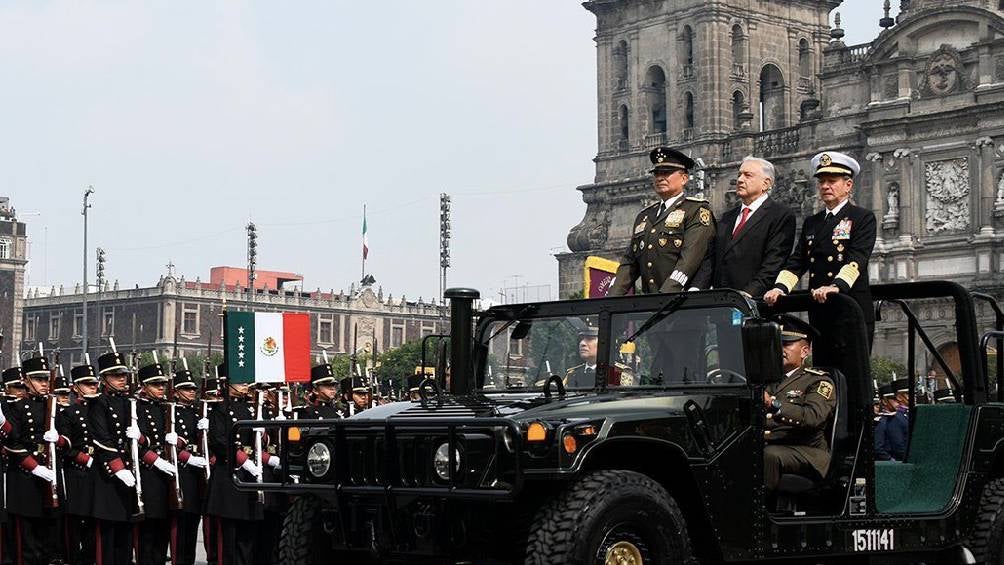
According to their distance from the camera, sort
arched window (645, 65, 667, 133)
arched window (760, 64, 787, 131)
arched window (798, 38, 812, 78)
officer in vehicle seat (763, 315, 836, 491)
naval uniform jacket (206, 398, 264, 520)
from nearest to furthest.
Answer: officer in vehicle seat (763, 315, 836, 491), naval uniform jacket (206, 398, 264, 520), arched window (645, 65, 667, 133), arched window (760, 64, 787, 131), arched window (798, 38, 812, 78)

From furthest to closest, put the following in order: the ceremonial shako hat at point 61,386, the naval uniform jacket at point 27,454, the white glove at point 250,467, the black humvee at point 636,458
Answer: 1. the ceremonial shako hat at point 61,386
2. the white glove at point 250,467
3. the naval uniform jacket at point 27,454
4. the black humvee at point 636,458

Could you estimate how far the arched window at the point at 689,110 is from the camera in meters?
77.1

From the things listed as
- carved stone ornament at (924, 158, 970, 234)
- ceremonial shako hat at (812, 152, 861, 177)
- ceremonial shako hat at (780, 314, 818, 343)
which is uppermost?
carved stone ornament at (924, 158, 970, 234)

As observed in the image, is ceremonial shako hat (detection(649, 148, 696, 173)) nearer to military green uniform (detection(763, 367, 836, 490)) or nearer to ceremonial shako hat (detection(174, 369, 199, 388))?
military green uniform (detection(763, 367, 836, 490))

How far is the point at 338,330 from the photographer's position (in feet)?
421

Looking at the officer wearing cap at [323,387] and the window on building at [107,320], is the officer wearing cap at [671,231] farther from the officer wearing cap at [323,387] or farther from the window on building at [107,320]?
the window on building at [107,320]

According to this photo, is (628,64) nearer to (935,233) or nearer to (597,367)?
(935,233)

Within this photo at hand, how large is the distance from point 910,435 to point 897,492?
26.5 inches

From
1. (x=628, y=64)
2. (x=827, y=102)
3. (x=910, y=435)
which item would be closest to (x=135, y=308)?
(x=628, y=64)

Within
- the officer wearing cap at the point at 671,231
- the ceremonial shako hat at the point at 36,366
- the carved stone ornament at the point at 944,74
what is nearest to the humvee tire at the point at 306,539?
the officer wearing cap at the point at 671,231

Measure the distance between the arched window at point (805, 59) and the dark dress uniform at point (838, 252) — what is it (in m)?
71.2

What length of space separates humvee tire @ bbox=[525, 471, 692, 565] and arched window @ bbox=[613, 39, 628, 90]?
236ft

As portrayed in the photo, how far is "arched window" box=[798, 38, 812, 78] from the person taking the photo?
8094 cm

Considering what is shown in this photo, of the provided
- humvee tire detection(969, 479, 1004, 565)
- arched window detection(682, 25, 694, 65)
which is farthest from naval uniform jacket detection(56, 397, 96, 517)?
arched window detection(682, 25, 694, 65)
